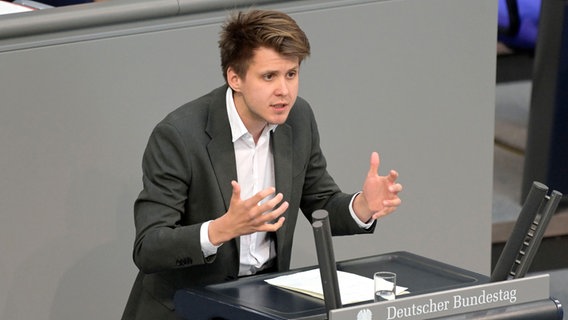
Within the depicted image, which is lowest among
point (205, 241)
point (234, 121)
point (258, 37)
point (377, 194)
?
point (205, 241)

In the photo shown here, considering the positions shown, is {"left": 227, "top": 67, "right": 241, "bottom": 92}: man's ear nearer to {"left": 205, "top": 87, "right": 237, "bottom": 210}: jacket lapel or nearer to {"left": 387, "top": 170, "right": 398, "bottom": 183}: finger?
{"left": 205, "top": 87, "right": 237, "bottom": 210}: jacket lapel

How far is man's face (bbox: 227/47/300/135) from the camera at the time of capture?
2.52 m

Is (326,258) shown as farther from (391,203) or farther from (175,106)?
(175,106)

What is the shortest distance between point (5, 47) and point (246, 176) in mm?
813

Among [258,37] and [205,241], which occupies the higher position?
[258,37]

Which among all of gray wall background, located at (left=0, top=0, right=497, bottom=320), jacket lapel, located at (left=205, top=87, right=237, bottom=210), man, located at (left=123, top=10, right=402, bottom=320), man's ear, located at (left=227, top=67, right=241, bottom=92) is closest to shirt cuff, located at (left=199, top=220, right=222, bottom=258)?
man, located at (left=123, top=10, right=402, bottom=320)

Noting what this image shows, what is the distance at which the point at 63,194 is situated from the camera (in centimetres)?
315

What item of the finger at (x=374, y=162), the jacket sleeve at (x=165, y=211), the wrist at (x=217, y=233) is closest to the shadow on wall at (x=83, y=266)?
the jacket sleeve at (x=165, y=211)

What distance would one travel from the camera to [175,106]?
10.8ft

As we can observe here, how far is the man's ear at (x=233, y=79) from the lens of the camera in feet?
8.52

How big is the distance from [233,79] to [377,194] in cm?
42

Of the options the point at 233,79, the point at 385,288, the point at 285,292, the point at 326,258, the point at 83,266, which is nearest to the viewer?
the point at 326,258

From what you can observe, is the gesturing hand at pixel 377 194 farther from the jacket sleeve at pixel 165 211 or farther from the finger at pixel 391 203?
the jacket sleeve at pixel 165 211

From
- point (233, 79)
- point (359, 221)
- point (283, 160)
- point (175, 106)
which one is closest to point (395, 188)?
point (359, 221)
